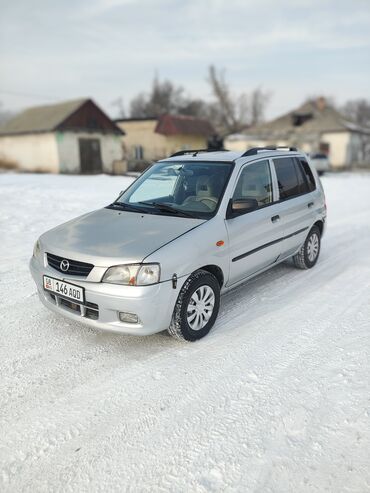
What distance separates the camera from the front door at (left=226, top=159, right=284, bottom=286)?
4.28 metres

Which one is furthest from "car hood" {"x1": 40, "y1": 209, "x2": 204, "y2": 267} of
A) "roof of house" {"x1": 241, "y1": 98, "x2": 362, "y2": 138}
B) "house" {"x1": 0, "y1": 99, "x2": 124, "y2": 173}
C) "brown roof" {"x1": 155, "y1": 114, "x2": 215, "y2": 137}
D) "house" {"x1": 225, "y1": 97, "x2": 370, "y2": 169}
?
"roof of house" {"x1": 241, "y1": 98, "x2": 362, "y2": 138}

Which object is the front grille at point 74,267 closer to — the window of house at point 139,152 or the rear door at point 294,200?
the rear door at point 294,200

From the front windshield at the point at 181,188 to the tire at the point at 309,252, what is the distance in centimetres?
200

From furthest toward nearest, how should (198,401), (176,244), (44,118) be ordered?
(44,118) < (176,244) < (198,401)

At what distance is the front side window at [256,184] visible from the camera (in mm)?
4480

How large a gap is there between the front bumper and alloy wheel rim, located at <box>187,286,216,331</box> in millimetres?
259

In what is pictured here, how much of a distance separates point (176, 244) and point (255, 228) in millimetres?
1308

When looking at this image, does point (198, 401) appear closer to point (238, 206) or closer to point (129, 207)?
point (238, 206)

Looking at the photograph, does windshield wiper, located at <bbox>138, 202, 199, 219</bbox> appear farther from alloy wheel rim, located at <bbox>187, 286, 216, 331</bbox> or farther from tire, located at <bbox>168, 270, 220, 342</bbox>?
alloy wheel rim, located at <bbox>187, 286, 216, 331</bbox>

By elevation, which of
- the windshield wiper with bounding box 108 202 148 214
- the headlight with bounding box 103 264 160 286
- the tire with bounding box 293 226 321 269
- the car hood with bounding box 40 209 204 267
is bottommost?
the tire with bounding box 293 226 321 269

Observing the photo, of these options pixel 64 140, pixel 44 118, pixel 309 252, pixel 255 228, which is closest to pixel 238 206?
pixel 255 228

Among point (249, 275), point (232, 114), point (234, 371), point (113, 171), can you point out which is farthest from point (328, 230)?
point (232, 114)

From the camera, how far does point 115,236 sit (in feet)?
12.4

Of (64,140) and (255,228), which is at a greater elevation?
(64,140)
